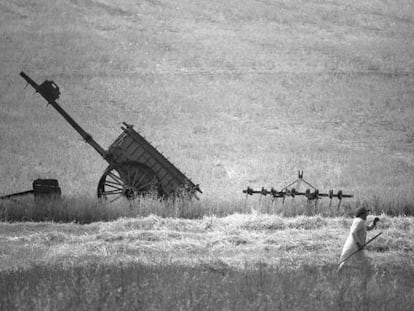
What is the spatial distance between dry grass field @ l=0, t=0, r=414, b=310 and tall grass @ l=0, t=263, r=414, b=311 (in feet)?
0.09

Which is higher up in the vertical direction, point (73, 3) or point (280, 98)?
point (73, 3)

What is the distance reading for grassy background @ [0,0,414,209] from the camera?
84.7 ft

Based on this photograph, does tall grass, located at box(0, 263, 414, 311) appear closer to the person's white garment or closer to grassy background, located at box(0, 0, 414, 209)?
the person's white garment

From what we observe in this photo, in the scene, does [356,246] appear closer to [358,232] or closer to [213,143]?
[358,232]

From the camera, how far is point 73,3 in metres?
45.9

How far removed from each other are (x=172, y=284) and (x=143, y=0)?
40.8 meters

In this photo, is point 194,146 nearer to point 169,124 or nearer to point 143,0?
point 169,124

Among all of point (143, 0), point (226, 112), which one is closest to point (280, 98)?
point (226, 112)

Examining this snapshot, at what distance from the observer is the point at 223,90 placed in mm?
36625

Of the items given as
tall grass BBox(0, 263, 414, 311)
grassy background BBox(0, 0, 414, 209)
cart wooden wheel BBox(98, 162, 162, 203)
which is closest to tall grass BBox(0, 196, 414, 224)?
cart wooden wheel BBox(98, 162, 162, 203)

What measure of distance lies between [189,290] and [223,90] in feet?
94.7

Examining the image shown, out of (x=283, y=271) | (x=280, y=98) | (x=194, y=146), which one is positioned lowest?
(x=283, y=271)

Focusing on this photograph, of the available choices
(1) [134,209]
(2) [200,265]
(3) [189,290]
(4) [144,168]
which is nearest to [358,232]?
(2) [200,265]

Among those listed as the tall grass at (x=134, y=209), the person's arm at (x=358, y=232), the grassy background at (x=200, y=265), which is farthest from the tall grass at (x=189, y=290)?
the tall grass at (x=134, y=209)
